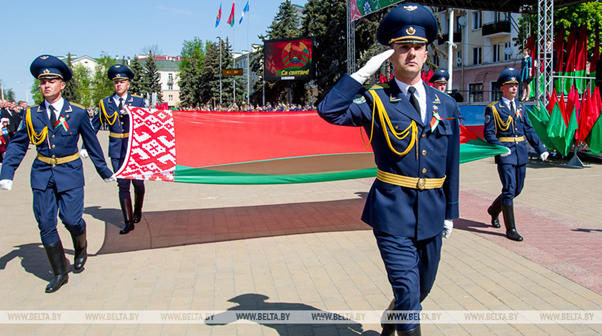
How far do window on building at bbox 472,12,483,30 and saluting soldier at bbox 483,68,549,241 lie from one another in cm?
4234

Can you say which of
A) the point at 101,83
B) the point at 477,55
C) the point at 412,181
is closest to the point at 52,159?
the point at 412,181

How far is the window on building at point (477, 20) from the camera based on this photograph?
44.9 meters

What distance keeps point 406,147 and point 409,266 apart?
2.41 feet

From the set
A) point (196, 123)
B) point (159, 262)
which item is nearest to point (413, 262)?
point (159, 262)

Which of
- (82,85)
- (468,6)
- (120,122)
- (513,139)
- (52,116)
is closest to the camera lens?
(52,116)

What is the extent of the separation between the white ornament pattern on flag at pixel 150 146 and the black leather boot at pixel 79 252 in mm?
1027

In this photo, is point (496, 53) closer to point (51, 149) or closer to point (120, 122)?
point (120, 122)

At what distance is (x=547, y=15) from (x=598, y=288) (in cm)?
1576

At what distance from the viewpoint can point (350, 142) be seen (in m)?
7.38

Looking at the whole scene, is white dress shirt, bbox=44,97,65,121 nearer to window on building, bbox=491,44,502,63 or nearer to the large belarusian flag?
the large belarusian flag

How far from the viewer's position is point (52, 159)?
4.84 meters

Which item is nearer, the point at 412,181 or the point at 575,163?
the point at 412,181

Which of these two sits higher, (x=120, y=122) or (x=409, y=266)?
(x=120, y=122)

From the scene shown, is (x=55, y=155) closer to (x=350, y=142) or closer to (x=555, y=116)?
(x=350, y=142)
